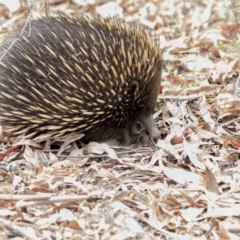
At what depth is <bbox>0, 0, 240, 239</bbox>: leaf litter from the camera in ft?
10.5

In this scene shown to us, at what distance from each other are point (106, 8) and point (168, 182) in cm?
411

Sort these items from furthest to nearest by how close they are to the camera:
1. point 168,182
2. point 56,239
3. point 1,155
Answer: point 1,155, point 168,182, point 56,239

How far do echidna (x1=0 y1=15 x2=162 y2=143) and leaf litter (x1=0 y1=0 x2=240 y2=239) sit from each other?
178mm

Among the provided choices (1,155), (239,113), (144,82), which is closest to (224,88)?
(239,113)

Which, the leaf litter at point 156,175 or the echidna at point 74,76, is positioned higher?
the echidna at point 74,76

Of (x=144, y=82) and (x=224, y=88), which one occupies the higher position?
(x=144, y=82)

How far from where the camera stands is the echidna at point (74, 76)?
4.23m

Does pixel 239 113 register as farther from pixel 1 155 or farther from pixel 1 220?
pixel 1 220

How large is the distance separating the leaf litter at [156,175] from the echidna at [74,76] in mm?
178

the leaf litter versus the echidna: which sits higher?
the echidna

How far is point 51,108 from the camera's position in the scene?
14.1 ft

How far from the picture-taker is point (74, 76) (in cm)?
426

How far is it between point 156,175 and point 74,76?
3.03 ft

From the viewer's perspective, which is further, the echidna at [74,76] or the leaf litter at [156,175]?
the echidna at [74,76]
